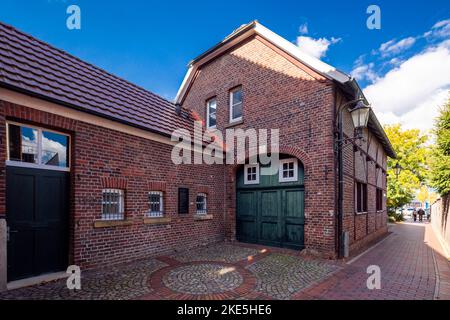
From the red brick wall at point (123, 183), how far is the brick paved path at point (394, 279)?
4.41 metres

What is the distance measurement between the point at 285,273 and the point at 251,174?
453 cm

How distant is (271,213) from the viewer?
9008 mm

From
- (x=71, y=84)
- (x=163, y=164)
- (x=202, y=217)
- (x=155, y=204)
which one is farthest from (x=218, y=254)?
(x=71, y=84)

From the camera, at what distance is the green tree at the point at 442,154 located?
946cm

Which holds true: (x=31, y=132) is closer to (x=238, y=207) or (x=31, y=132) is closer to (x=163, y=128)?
(x=163, y=128)

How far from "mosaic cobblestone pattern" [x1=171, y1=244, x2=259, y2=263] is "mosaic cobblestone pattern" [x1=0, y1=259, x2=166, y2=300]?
157 centimetres

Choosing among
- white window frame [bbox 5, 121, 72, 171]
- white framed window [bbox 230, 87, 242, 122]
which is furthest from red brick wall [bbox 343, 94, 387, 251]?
white window frame [bbox 5, 121, 72, 171]

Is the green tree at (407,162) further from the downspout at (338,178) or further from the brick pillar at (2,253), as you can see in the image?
the brick pillar at (2,253)

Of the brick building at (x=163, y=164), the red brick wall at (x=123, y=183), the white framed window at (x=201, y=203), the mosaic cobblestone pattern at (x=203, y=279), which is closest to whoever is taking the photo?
the mosaic cobblestone pattern at (x=203, y=279)

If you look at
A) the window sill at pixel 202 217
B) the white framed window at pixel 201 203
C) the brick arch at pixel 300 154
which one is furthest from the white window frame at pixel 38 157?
the brick arch at pixel 300 154

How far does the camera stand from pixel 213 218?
9.54 m

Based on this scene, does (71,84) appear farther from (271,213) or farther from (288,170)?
(271,213)

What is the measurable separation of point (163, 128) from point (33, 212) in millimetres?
3960
